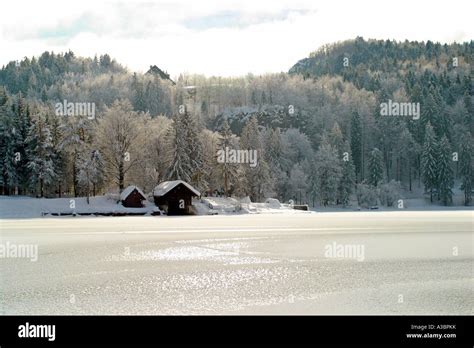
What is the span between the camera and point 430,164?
110250 millimetres

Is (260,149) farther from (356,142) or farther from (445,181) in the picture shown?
(356,142)

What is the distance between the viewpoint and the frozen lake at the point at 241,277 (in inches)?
535

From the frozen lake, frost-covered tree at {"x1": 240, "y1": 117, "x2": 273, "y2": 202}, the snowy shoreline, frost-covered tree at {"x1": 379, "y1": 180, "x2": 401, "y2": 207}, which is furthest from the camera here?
frost-covered tree at {"x1": 379, "y1": 180, "x2": 401, "y2": 207}

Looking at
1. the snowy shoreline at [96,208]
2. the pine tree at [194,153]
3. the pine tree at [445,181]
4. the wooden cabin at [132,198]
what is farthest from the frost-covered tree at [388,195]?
the wooden cabin at [132,198]

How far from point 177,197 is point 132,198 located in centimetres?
618

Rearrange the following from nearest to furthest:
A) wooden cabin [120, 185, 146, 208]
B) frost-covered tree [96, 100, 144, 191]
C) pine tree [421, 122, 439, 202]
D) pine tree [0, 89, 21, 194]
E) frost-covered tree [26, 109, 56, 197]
A: wooden cabin [120, 185, 146, 208]
frost-covered tree [26, 109, 56, 197]
pine tree [0, 89, 21, 194]
frost-covered tree [96, 100, 144, 191]
pine tree [421, 122, 439, 202]

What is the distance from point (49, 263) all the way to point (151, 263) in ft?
13.6

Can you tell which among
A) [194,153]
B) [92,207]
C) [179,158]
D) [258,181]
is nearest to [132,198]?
[92,207]

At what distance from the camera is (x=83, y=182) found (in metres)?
72.7

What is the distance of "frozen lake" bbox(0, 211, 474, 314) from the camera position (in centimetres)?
1359

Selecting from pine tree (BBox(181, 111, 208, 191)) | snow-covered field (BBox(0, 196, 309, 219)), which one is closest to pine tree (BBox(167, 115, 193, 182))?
pine tree (BBox(181, 111, 208, 191))

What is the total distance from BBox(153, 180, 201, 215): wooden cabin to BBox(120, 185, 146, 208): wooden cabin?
248cm

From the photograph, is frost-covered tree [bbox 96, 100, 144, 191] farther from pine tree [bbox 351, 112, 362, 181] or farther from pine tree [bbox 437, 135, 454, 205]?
pine tree [bbox 351, 112, 362, 181]

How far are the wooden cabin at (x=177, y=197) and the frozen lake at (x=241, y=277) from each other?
134 feet
